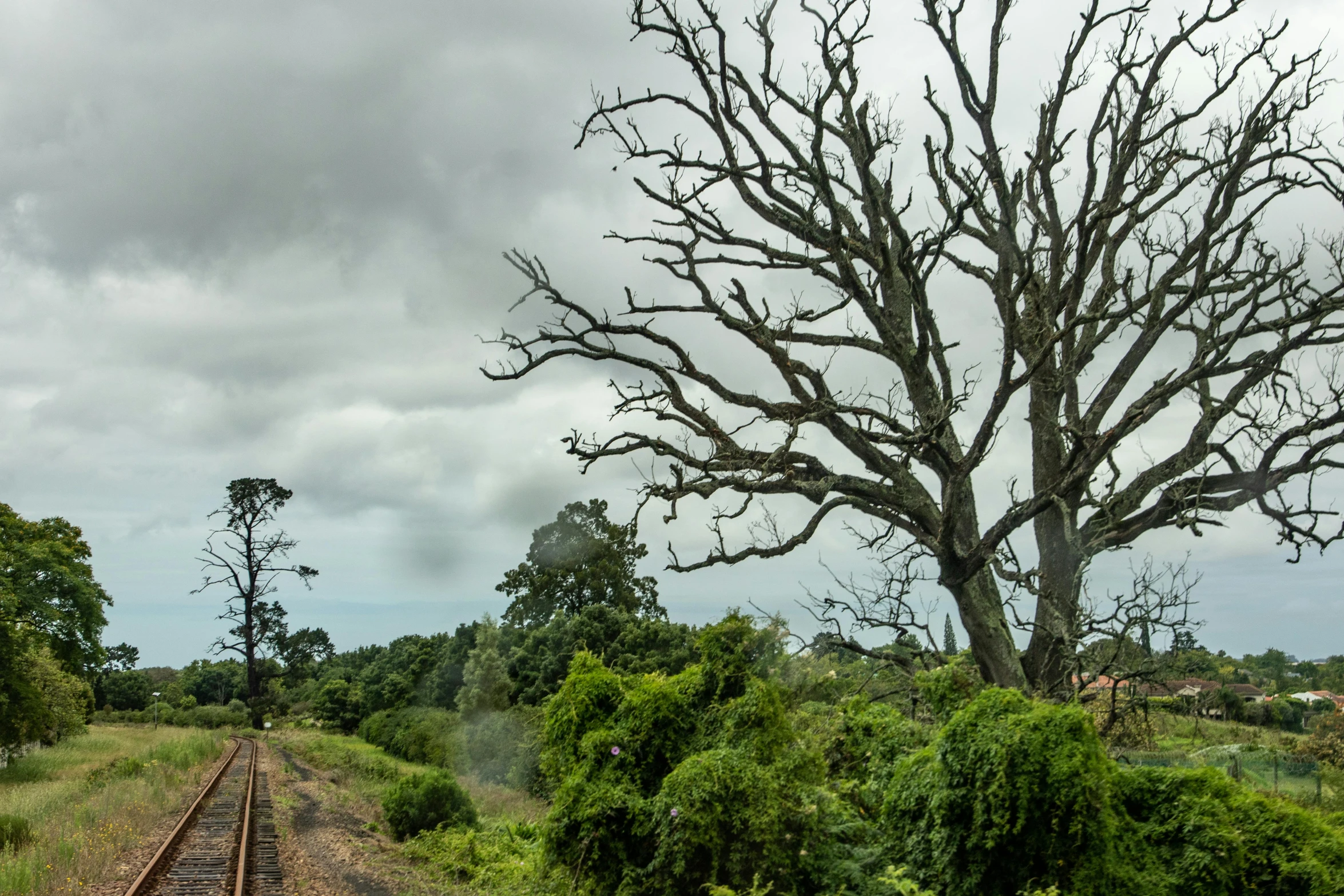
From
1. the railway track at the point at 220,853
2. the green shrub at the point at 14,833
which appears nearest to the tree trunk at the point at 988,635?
the railway track at the point at 220,853

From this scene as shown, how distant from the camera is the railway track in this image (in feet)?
36.4

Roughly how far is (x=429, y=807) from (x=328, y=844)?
5.51ft

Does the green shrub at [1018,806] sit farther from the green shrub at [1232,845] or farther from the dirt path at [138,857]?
the dirt path at [138,857]

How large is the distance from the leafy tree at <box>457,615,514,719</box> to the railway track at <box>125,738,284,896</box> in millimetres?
6387

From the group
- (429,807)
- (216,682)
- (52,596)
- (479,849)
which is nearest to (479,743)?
(429,807)

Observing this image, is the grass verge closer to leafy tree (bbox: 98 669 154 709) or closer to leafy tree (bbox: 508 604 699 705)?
leafy tree (bbox: 508 604 699 705)

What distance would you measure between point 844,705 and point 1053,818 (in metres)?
3.20

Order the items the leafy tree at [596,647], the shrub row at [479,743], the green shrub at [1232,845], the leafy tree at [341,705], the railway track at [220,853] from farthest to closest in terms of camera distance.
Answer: the leafy tree at [341,705] < the leafy tree at [596,647] < the shrub row at [479,743] < the railway track at [220,853] < the green shrub at [1232,845]

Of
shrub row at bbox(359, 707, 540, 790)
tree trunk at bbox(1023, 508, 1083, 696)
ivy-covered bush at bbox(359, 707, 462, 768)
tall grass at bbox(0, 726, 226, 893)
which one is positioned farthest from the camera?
ivy-covered bush at bbox(359, 707, 462, 768)

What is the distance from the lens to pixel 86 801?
1681 cm

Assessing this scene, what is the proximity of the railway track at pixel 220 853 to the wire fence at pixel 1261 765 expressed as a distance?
11.0 meters

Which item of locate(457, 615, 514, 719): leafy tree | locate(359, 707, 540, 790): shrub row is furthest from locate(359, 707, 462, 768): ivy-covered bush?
locate(457, 615, 514, 719): leafy tree

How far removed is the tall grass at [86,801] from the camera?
10.7 meters

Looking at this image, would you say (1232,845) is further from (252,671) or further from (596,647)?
(252,671)
